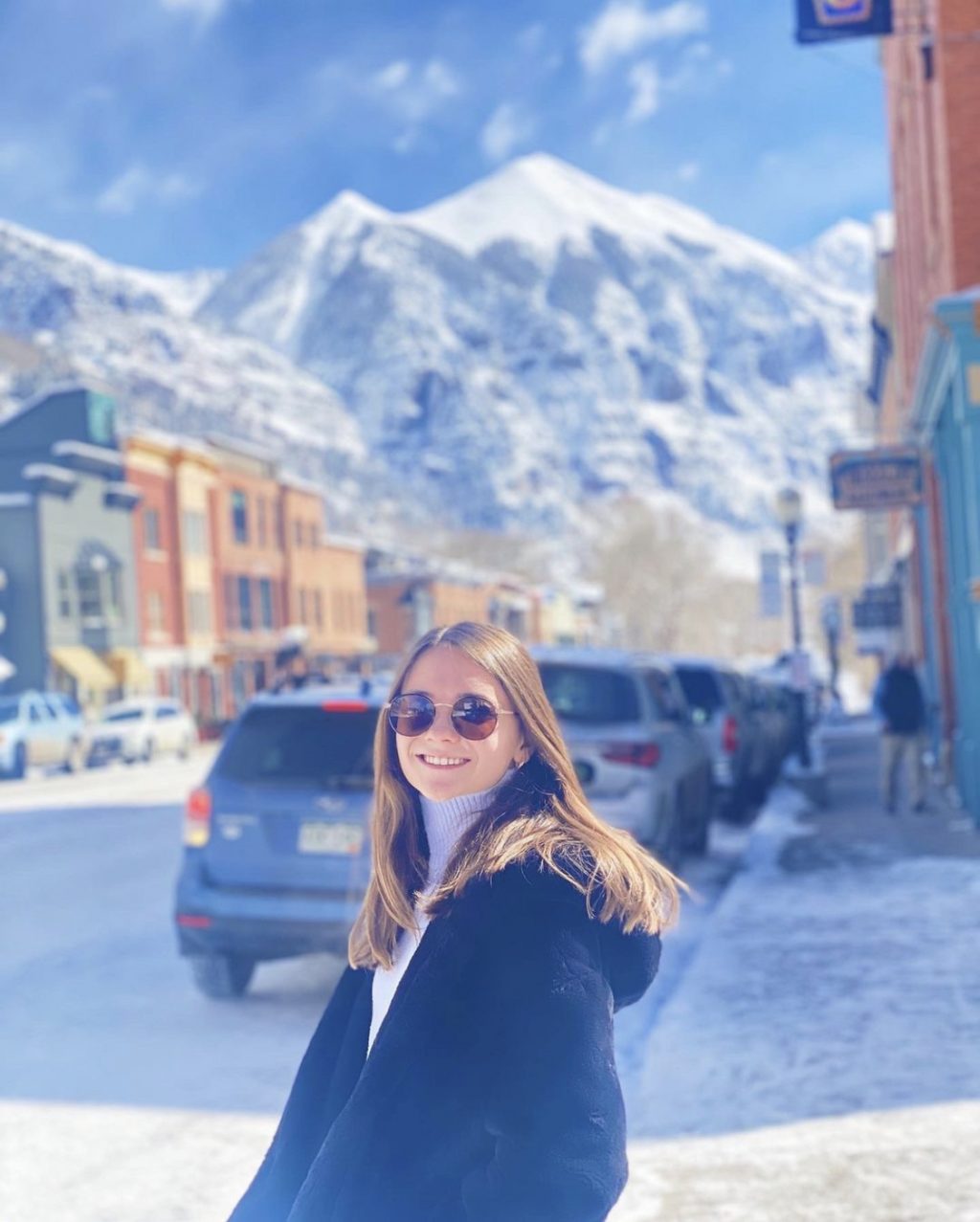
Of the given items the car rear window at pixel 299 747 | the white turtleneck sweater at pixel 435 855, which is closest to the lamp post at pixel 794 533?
the car rear window at pixel 299 747

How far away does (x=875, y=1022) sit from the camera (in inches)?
277

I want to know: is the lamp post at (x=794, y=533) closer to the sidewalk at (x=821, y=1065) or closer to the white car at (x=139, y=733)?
the sidewalk at (x=821, y=1065)

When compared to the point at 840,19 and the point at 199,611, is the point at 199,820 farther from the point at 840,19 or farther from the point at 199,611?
the point at 199,611

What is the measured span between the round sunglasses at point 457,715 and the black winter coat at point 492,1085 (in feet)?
0.92

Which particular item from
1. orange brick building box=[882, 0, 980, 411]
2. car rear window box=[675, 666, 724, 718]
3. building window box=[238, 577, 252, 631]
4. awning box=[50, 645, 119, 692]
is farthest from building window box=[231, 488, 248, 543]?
car rear window box=[675, 666, 724, 718]

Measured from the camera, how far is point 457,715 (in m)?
2.46

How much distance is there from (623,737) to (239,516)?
168 feet

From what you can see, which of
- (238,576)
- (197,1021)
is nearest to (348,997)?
(197,1021)

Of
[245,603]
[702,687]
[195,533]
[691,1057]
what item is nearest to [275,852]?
[691,1057]

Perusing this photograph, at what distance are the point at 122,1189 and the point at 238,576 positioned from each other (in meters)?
56.0

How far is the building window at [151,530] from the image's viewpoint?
177 ft

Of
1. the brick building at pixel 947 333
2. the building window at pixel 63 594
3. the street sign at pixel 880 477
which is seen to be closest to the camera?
the brick building at pixel 947 333

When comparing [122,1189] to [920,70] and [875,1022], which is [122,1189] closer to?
[875,1022]

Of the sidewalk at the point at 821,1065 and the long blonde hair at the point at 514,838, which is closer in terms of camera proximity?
the long blonde hair at the point at 514,838
